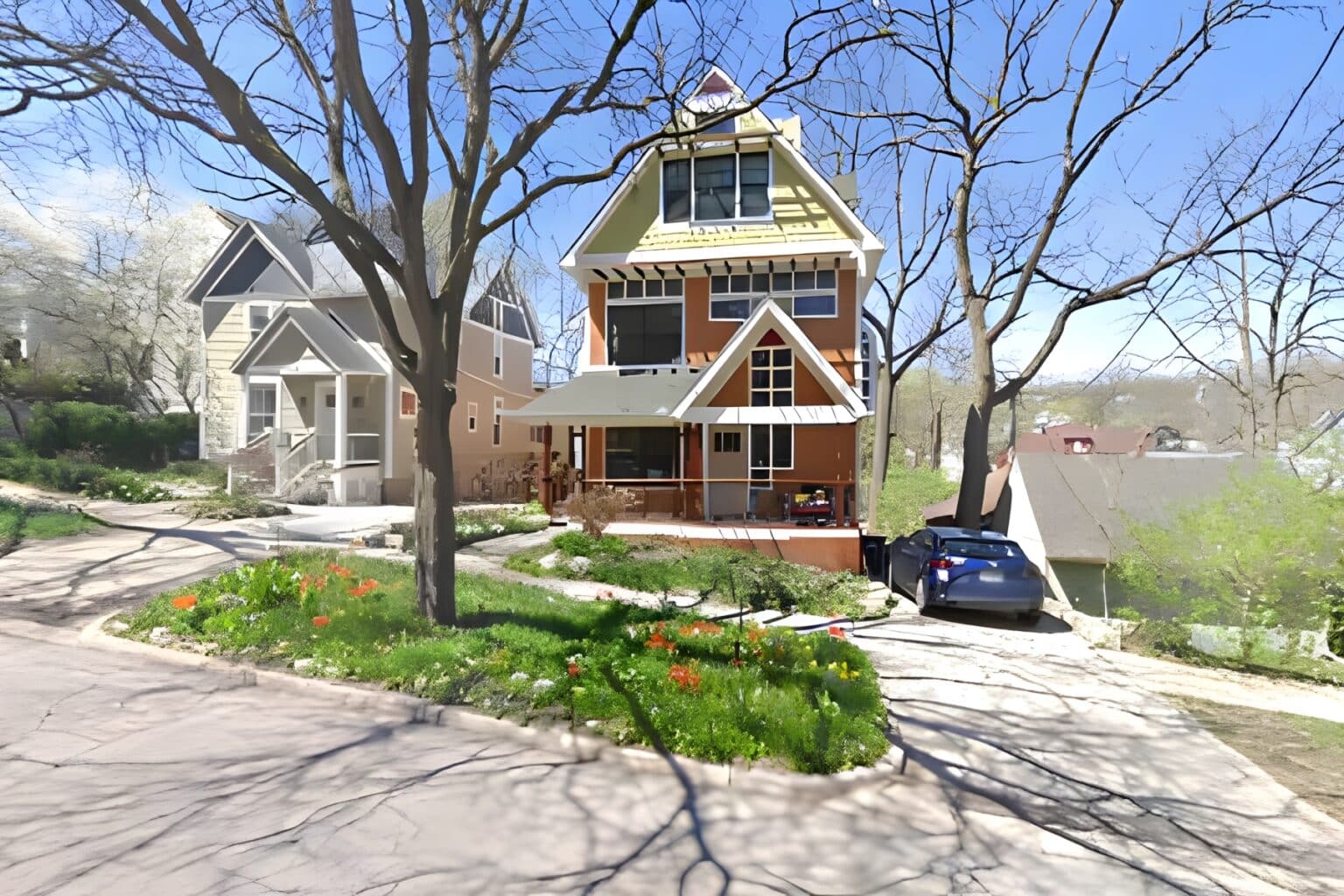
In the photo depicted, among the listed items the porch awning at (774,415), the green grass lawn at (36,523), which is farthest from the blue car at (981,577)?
the green grass lawn at (36,523)

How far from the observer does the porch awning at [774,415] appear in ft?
51.8

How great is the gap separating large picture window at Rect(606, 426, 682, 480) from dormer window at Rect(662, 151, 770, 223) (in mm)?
5847

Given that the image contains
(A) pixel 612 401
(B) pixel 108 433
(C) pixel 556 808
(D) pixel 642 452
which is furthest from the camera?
(B) pixel 108 433

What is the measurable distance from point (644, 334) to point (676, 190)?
4.03m

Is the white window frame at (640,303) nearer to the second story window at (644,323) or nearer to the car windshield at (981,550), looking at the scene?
the second story window at (644,323)

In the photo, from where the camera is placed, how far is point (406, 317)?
2166 cm

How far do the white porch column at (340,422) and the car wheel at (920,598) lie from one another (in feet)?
55.5

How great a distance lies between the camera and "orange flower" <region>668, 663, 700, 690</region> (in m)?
6.03

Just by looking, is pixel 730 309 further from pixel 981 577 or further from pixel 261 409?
pixel 261 409

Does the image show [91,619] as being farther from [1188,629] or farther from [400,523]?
[1188,629]

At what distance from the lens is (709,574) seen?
12.3m

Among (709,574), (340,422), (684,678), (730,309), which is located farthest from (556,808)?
(340,422)

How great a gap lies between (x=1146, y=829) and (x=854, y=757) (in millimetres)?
1915

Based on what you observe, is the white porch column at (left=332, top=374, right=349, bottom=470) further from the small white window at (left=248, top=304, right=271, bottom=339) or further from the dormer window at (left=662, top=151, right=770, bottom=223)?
the dormer window at (left=662, top=151, right=770, bottom=223)
